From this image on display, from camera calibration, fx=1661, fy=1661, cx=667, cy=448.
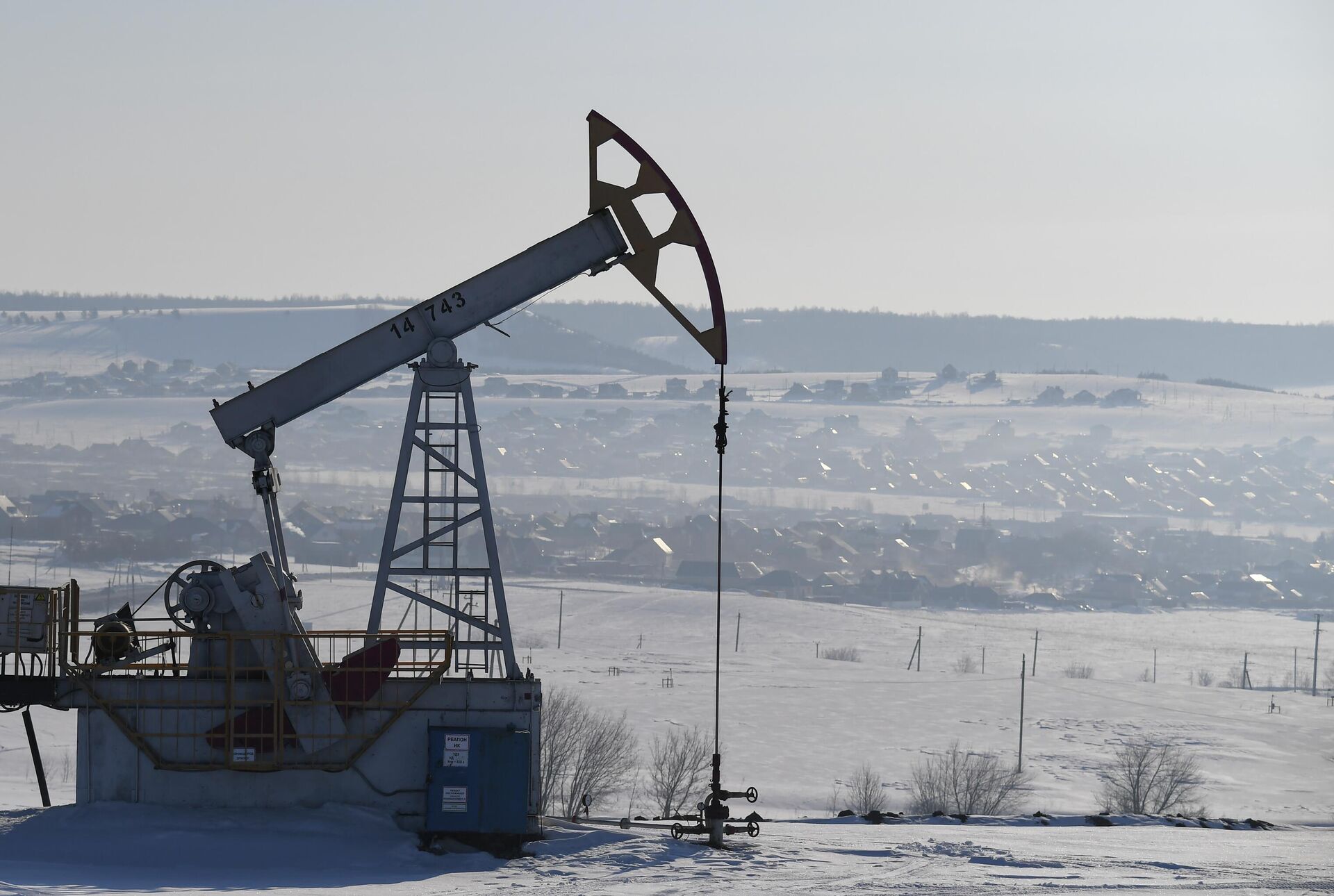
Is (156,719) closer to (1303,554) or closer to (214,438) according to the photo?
(1303,554)

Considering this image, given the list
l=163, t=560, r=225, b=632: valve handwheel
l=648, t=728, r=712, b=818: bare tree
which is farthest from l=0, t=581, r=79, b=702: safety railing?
l=648, t=728, r=712, b=818: bare tree

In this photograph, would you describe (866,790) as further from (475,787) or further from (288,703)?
(288,703)

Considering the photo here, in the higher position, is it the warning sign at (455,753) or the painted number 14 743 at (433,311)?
the painted number 14 743 at (433,311)

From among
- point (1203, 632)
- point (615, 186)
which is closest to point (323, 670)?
point (615, 186)

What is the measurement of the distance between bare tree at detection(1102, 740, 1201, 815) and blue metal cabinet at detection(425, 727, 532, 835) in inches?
599

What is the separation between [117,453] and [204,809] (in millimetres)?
128288

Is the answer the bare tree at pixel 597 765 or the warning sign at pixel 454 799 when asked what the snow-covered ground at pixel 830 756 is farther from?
the bare tree at pixel 597 765

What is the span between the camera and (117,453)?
5300 inches

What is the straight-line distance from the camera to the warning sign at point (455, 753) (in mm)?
12961

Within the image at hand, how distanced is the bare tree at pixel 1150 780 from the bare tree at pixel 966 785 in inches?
66.4

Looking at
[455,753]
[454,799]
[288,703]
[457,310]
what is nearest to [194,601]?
[288,703]

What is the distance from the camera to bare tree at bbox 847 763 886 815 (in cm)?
2684

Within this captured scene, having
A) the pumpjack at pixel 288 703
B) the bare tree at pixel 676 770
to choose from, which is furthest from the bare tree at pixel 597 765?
the pumpjack at pixel 288 703

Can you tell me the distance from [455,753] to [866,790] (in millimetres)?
16117
